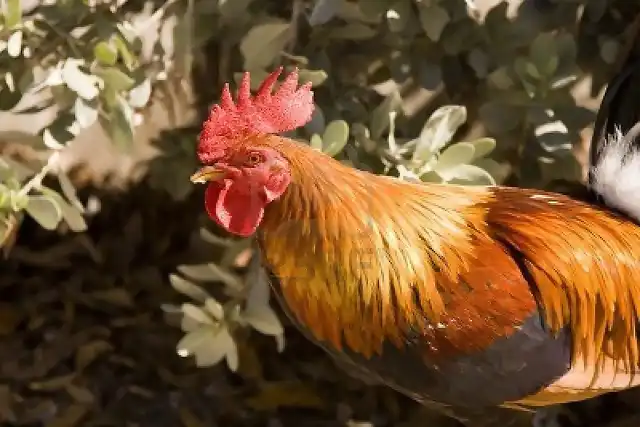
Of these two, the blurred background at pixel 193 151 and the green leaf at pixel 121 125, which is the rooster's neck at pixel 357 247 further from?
the green leaf at pixel 121 125

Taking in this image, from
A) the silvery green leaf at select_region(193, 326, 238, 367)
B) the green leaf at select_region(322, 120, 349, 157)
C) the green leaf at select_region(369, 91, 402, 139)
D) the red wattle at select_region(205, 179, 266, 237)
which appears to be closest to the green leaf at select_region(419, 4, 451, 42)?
the green leaf at select_region(369, 91, 402, 139)

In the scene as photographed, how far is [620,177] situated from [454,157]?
22cm

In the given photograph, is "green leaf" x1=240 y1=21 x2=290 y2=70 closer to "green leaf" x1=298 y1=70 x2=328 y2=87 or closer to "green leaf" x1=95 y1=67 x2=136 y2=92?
"green leaf" x1=298 y1=70 x2=328 y2=87

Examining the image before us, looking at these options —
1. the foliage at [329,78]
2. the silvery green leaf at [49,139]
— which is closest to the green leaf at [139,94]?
the foliage at [329,78]

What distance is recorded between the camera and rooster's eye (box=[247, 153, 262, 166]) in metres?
0.66

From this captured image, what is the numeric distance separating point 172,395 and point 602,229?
2.77 ft

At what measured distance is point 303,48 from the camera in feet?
3.53

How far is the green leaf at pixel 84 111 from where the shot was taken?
90 cm

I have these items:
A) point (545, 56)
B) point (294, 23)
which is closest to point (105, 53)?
point (294, 23)

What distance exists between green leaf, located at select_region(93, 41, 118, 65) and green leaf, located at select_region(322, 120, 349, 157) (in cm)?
32

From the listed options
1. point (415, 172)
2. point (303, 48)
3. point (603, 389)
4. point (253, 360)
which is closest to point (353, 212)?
point (415, 172)

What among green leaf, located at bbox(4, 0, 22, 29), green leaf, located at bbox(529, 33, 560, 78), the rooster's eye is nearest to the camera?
the rooster's eye

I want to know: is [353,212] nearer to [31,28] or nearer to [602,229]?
[602,229]

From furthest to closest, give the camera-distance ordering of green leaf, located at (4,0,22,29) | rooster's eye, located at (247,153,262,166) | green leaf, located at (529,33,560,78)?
green leaf, located at (529,33,560,78)
green leaf, located at (4,0,22,29)
rooster's eye, located at (247,153,262,166)
